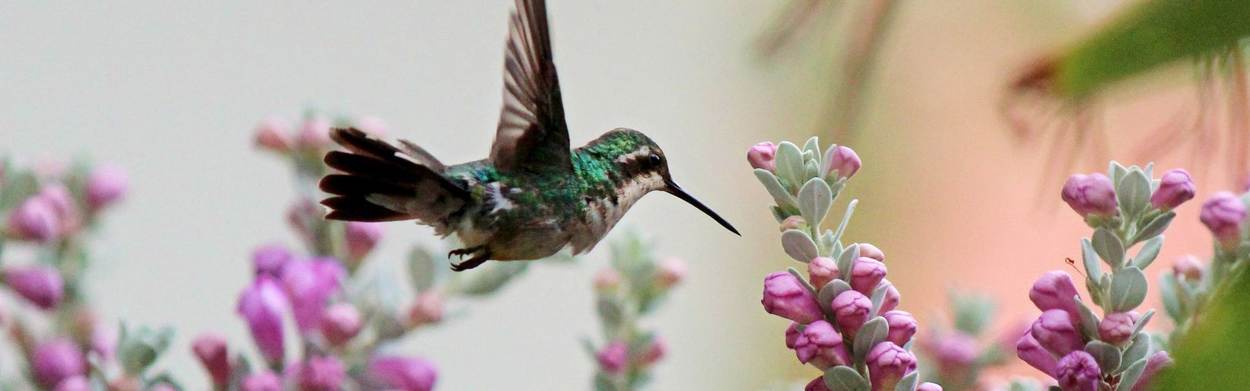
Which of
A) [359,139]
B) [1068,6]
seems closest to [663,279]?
[359,139]

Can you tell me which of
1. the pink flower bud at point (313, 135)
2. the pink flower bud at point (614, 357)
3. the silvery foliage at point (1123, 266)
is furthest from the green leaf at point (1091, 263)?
the pink flower bud at point (313, 135)

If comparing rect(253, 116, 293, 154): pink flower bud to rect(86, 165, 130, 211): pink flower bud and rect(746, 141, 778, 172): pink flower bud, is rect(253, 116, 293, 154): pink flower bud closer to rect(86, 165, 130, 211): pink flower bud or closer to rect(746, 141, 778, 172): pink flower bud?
rect(86, 165, 130, 211): pink flower bud

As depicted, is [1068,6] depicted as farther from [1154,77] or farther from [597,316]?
[1154,77]

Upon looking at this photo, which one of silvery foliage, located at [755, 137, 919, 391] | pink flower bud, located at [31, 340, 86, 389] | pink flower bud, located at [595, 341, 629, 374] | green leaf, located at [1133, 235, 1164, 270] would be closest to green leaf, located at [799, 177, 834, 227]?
silvery foliage, located at [755, 137, 919, 391]

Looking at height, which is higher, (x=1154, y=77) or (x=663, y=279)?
(x=1154, y=77)

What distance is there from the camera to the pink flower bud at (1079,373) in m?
0.42

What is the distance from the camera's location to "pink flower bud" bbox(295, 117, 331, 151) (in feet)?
2.56

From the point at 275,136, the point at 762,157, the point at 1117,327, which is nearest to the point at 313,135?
the point at 275,136

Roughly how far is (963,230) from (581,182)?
1501 mm

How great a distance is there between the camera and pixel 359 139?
54cm

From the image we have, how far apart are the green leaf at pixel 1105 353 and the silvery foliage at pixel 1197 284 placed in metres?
0.05

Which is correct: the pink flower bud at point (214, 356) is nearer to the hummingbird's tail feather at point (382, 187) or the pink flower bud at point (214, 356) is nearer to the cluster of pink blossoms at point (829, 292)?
the hummingbird's tail feather at point (382, 187)

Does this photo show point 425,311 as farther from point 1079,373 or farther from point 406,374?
point 1079,373

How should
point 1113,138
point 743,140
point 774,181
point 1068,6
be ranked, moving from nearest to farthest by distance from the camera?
point 774,181 → point 1068,6 → point 1113,138 → point 743,140
